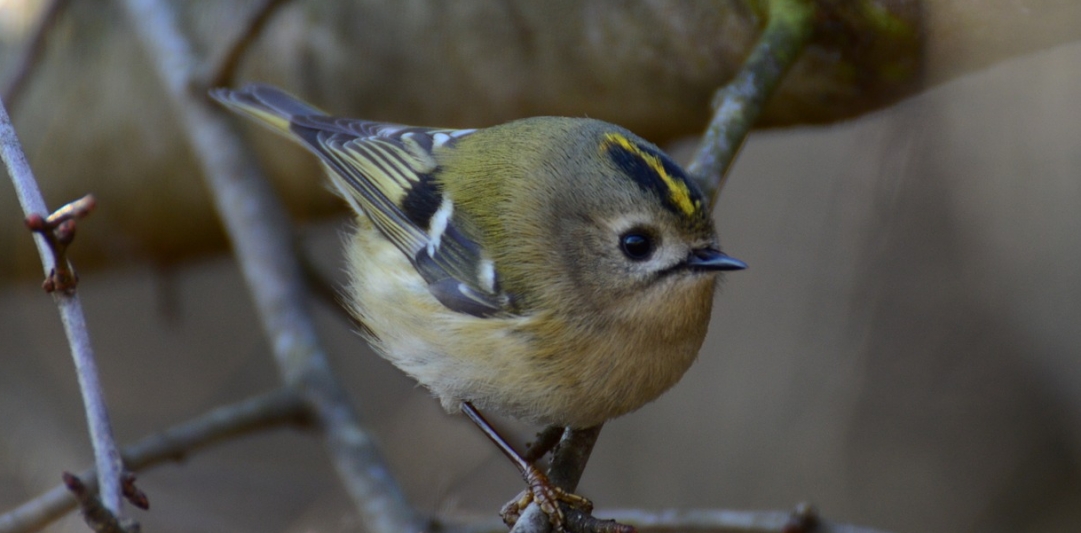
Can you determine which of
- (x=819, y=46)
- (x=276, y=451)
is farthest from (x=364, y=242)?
(x=276, y=451)

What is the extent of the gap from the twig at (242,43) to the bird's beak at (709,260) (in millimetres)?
1299

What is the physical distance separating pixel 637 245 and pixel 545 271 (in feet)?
0.57

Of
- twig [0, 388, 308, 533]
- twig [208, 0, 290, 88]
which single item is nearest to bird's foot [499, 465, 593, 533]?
twig [0, 388, 308, 533]

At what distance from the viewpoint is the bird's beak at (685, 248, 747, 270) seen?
1493 millimetres

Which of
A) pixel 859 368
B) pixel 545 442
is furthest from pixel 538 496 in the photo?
pixel 859 368

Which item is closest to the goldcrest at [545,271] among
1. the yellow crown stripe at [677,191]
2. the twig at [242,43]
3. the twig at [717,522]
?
the yellow crown stripe at [677,191]

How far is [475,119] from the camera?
101 inches

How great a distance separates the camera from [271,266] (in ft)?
7.86

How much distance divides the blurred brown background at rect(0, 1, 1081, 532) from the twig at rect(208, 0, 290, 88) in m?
0.79

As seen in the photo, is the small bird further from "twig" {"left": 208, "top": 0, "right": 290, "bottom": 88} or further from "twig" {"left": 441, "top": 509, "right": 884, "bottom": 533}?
"twig" {"left": 208, "top": 0, "right": 290, "bottom": 88}

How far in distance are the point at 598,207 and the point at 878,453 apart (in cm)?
185

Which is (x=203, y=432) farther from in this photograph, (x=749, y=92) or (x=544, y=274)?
(x=749, y=92)

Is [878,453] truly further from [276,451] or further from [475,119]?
[276,451]

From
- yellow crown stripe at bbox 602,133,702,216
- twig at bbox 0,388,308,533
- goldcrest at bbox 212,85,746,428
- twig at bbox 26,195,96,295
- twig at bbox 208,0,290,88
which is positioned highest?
twig at bbox 208,0,290,88
